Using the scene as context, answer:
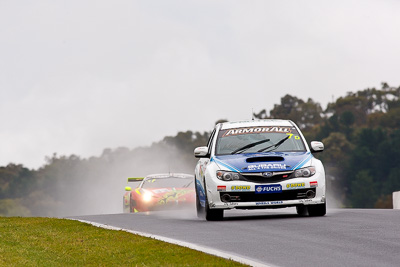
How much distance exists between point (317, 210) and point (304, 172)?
0.95 metres

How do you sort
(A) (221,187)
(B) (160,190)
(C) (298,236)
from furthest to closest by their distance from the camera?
(B) (160,190)
(A) (221,187)
(C) (298,236)

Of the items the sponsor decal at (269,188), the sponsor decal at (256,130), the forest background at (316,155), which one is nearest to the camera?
the sponsor decal at (269,188)

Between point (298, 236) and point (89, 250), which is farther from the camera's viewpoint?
Result: point (298, 236)

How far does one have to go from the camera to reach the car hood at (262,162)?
49.8 feet

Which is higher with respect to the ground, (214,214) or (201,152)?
(201,152)

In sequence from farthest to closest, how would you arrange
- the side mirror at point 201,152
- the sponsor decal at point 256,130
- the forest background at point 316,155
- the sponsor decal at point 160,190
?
1. the forest background at point 316,155
2. the sponsor decal at point 160,190
3. the sponsor decal at point 256,130
4. the side mirror at point 201,152

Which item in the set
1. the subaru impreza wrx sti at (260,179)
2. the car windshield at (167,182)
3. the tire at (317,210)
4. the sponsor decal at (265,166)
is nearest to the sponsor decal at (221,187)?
the subaru impreza wrx sti at (260,179)

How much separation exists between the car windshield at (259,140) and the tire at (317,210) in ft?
3.22

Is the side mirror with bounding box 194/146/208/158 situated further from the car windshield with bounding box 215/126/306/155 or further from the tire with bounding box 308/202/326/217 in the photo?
the tire with bounding box 308/202/326/217

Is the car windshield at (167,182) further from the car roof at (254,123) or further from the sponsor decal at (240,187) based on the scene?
the sponsor decal at (240,187)

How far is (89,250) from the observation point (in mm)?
11406

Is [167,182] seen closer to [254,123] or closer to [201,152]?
[254,123]

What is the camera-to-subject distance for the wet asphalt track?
9945 mm

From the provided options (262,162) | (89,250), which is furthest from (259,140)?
(89,250)
